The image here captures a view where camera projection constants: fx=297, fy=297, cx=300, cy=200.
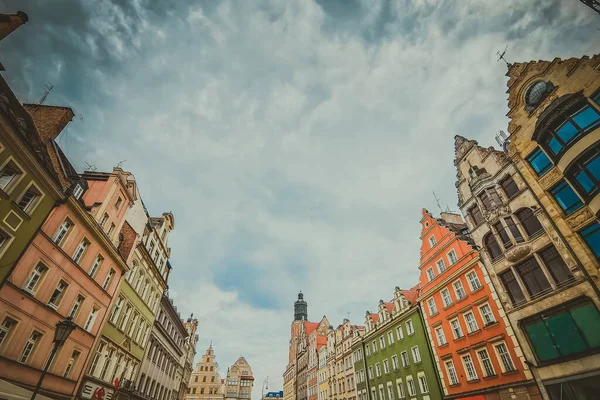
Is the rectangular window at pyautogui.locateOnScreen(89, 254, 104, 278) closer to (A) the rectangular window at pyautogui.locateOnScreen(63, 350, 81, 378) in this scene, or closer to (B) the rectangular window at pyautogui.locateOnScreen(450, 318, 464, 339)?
(A) the rectangular window at pyautogui.locateOnScreen(63, 350, 81, 378)

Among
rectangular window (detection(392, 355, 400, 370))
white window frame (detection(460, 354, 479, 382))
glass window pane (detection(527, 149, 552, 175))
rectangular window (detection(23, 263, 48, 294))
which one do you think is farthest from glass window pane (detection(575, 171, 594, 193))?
rectangular window (detection(23, 263, 48, 294))

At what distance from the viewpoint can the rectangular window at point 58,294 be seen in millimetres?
18000

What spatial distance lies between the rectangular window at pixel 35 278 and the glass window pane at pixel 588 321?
101ft

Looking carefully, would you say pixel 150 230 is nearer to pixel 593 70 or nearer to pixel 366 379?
pixel 366 379

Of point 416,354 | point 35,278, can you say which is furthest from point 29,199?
point 416,354

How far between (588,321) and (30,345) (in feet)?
102

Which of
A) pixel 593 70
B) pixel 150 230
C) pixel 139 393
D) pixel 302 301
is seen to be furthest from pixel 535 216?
pixel 302 301

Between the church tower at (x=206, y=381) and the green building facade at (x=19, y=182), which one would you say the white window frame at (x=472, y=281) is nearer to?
the green building facade at (x=19, y=182)

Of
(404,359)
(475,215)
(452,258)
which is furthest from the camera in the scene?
(404,359)

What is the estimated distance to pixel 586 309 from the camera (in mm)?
16953

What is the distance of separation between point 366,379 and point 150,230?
1299 inches

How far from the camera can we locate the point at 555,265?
19125 mm

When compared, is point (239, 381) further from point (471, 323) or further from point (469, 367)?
point (471, 323)

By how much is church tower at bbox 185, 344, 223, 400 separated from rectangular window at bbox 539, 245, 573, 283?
73.2 metres
